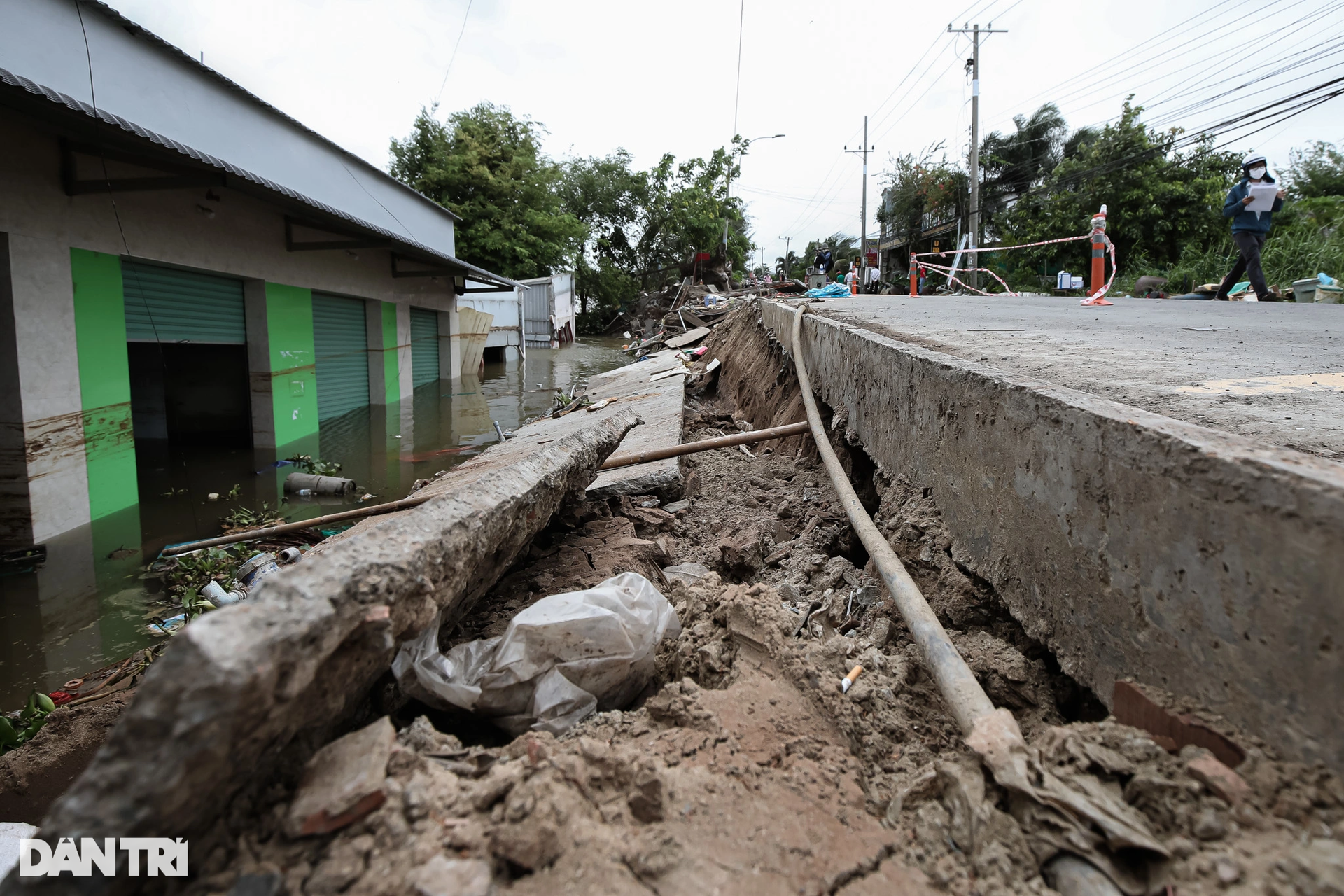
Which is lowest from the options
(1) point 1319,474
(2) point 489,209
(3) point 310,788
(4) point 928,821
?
(4) point 928,821

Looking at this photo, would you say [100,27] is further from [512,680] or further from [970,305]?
[970,305]

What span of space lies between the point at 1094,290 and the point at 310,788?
10363 millimetres

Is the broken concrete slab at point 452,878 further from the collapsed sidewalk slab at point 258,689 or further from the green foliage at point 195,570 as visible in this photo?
the green foliage at point 195,570

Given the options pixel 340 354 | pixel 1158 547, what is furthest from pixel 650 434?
pixel 340 354

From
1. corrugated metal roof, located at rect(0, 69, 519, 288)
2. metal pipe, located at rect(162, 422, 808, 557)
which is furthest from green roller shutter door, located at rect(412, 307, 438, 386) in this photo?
metal pipe, located at rect(162, 422, 808, 557)

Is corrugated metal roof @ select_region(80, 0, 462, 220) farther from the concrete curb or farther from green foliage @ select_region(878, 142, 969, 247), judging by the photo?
green foliage @ select_region(878, 142, 969, 247)

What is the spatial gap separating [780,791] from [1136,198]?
24.9 m

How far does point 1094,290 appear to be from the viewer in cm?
881

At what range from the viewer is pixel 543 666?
1586 mm

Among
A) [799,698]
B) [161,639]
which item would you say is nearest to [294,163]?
[161,639]

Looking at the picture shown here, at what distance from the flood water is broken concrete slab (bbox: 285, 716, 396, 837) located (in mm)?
3622

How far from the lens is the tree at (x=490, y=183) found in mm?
22672

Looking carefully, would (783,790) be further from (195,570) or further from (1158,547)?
(195,570)

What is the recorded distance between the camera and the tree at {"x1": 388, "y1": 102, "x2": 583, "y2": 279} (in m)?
22.7
